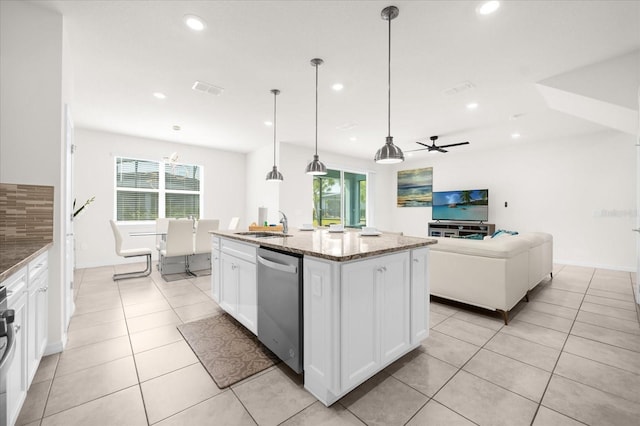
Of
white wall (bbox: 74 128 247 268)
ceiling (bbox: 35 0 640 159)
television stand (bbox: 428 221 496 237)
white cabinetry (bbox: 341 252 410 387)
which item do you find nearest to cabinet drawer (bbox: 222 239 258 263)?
white cabinetry (bbox: 341 252 410 387)

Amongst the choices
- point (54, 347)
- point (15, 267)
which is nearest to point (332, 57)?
point (15, 267)

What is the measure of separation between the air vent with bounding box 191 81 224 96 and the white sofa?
338 centimetres

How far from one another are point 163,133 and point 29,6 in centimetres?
352

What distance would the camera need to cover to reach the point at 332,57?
2.73 m

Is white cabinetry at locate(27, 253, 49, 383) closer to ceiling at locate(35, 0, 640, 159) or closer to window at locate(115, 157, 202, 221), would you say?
ceiling at locate(35, 0, 640, 159)

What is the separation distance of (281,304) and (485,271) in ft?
7.09

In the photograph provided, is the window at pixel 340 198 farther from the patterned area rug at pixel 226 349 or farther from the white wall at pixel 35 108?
the white wall at pixel 35 108

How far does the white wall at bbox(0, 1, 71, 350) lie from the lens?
1971mm

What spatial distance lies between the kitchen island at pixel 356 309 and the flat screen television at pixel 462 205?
5.51m

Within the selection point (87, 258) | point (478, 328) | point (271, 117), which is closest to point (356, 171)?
point (271, 117)

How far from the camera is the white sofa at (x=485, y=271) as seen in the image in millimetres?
2654

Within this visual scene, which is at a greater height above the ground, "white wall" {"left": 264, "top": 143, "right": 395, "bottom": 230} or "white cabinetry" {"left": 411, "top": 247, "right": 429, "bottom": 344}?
"white wall" {"left": 264, "top": 143, "right": 395, "bottom": 230}

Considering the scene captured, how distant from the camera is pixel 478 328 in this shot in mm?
2594

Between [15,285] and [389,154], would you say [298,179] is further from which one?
[15,285]
